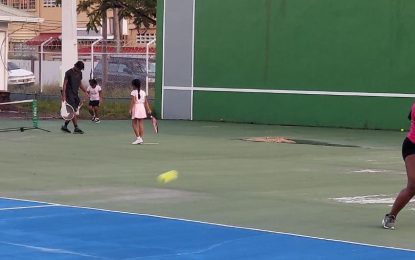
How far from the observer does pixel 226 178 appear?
15.8 m

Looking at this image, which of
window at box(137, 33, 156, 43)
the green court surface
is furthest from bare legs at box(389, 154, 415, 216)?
window at box(137, 33, 156, 43)

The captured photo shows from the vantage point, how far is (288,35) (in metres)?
31.4

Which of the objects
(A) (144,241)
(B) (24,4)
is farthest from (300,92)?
(B) (24,4)

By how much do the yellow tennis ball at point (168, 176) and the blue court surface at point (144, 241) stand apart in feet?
11.8

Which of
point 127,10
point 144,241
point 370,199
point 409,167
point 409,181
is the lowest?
point 370,199

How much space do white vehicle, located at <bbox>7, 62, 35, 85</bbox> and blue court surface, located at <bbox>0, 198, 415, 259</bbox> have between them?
32.0 meters

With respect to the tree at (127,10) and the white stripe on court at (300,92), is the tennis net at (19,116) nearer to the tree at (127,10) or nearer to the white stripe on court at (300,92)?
the white stripe on court at (300,92)

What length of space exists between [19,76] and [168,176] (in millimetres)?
29045

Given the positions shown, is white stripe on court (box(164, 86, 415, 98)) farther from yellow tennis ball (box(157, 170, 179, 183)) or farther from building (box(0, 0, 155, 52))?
building (box(0, 0, 155, 52))

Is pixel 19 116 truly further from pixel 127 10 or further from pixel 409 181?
pixel 409 181

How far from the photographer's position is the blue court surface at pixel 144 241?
9227mm

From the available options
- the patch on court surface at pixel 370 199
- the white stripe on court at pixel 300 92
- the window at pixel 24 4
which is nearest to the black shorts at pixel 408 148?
the patch on court surface at pixel 370 199

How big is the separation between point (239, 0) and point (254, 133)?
269 inches

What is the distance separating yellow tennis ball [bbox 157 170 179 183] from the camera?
1533 centimetres
